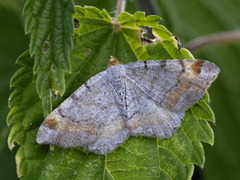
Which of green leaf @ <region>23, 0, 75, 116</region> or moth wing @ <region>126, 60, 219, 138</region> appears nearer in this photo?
green leaf @ <region>23, 0, 75, 116</region>

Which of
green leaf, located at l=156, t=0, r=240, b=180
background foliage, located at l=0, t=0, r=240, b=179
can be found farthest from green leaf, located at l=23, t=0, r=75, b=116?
green leaf, located at l=156, t=0, r=240, b=180

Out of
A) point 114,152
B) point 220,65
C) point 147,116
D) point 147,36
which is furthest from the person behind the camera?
point 220,65

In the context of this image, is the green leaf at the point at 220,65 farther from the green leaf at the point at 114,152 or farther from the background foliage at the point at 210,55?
the green leaf at the point at 114,152

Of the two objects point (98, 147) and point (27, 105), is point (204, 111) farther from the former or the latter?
point (27, 105)

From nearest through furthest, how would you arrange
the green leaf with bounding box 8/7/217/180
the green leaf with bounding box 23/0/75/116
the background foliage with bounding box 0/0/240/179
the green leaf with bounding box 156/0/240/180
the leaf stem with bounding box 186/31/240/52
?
the green leaf with bounding box 23/0/75/116 → the green leaf with bounding box 8/7/217/180 → the leaf stem with bounding box 186/31/240/52 → the background foliage with bounding box 0/0/240/179 → the green leaf with bounding box 156/0/240/180

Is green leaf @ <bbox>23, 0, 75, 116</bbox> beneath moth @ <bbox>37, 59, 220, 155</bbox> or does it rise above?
above

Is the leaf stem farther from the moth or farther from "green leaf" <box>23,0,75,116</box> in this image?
"green leaf" <box>23,0,75,116</box>

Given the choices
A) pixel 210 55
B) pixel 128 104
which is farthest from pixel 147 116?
pixel 210 55

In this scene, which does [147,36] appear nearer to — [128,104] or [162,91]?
→ [162,91]
